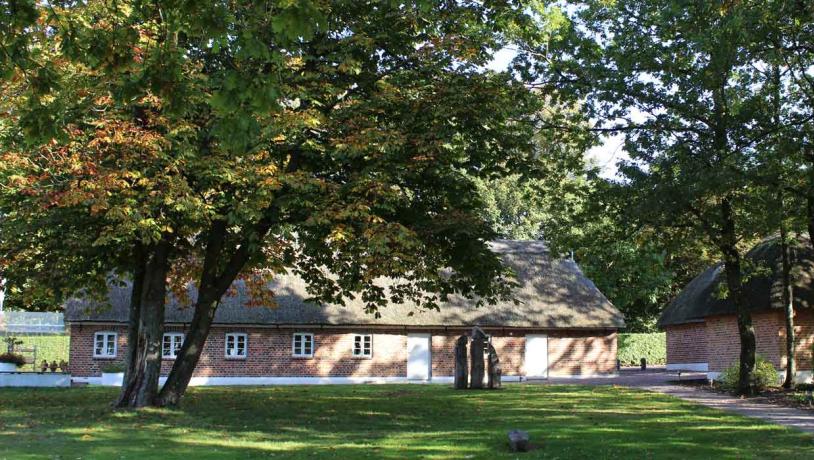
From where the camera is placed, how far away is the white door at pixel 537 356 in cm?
3669

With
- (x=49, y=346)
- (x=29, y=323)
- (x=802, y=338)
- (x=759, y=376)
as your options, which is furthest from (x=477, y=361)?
(x=49, y=346)

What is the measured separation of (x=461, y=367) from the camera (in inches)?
1118

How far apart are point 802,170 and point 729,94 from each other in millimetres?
2743

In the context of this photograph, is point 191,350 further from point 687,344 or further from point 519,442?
point 687,344

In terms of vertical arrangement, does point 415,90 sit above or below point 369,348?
above

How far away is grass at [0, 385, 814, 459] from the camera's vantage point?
1220cm

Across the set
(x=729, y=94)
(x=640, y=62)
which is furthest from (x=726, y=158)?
(x=640, y=62)

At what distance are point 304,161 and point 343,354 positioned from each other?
18.3 meters

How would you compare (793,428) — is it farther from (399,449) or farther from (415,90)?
(415,90)

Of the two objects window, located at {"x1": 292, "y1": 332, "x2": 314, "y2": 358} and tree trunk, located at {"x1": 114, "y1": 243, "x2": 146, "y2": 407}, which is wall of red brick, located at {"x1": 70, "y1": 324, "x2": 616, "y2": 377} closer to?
window, located at {"x1": 292, "y1": 332, "x2": 314, "y2": 358}

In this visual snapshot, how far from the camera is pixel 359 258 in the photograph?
52.8ft

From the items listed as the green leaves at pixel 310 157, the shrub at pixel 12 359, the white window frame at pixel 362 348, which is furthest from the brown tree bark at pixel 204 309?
the white window frame at pixel 362 348

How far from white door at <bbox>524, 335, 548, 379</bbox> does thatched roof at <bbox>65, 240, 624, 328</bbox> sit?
1035mm

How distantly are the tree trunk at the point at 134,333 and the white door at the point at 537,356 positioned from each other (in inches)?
820
